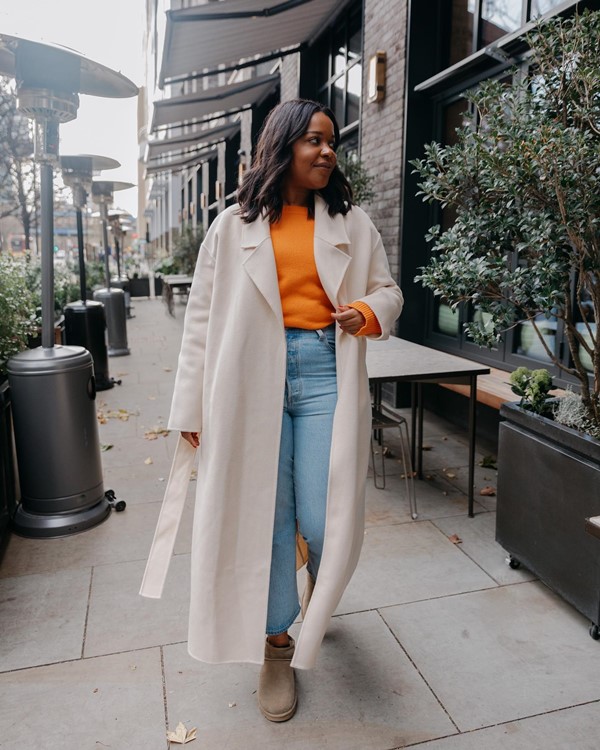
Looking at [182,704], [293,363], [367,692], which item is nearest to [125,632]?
[182,704]

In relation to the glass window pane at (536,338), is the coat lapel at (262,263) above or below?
above

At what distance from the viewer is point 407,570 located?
328 cm

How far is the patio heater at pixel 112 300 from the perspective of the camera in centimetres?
982

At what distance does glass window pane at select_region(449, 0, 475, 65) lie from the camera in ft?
18.8

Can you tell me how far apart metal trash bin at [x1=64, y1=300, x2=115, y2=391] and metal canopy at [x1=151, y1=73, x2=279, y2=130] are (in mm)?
4744

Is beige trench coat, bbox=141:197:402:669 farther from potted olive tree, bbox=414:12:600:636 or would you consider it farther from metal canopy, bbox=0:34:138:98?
metal canopy, bbox=0:34:138:98

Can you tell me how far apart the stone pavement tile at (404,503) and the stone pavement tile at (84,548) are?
1.36 metres

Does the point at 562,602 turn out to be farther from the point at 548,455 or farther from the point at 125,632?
the point at 125,632

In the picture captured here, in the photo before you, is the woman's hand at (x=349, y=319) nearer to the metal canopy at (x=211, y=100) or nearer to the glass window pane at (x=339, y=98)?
the glass window pane at (x=339, y=98)

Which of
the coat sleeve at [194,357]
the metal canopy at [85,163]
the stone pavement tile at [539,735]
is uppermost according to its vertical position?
the metal canopy at [85,163]

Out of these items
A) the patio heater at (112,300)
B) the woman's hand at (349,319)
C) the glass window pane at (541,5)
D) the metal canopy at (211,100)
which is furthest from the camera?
the metal canopy at (211,100)

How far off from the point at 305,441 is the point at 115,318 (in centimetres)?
869

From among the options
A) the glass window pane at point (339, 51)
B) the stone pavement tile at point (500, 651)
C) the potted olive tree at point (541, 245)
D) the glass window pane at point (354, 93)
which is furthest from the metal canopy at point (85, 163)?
the stone pavement tile at point (500, 651)

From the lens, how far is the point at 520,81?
293 centimetres
